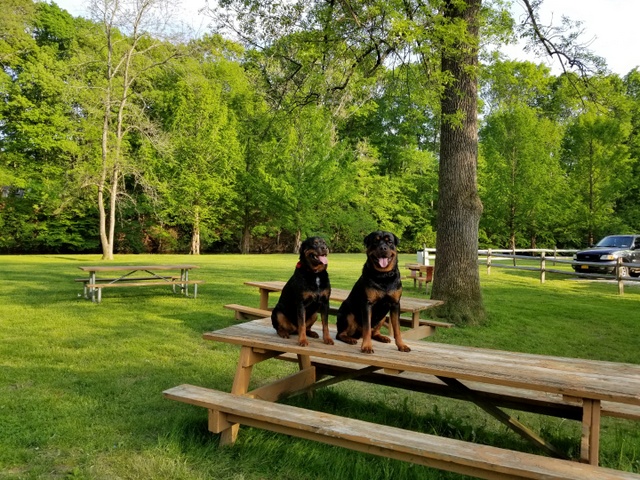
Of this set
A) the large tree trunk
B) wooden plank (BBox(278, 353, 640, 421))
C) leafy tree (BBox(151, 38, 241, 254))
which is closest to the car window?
the large tree trunk

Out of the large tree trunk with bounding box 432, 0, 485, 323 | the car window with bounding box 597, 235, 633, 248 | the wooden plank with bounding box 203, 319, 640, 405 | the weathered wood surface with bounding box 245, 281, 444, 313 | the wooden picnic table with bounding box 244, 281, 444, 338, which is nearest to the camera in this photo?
the wooden plank with bounding box 203, 319, 640, 405

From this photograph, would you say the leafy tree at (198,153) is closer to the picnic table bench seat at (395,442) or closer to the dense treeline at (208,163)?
the dense treeline at (208,163)

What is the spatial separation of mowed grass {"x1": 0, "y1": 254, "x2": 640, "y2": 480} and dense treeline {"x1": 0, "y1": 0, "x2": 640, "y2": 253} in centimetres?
1689

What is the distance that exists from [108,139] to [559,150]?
109 feet

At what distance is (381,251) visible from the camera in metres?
3.21

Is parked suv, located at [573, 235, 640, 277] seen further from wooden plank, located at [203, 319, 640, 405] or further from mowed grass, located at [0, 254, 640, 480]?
wooden plank, located at [203, 319, 640, 405]

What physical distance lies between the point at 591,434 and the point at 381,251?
5.56ft

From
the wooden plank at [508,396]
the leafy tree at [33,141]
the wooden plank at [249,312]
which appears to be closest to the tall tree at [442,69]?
the wooden plank at [249,312]

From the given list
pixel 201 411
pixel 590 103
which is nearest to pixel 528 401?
pixel 201 411

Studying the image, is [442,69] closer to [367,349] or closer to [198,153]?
[367,349]

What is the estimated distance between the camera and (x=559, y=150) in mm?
36719

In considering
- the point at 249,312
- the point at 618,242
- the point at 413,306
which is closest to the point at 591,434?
the point at 413,306

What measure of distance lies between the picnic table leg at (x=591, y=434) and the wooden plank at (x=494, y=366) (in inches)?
5.9

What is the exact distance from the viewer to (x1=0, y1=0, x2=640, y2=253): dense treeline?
1096 inches
